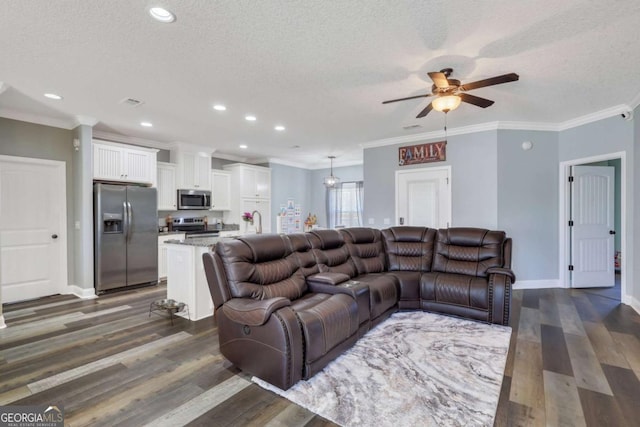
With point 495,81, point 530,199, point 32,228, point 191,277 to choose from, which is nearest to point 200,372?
point 191,277

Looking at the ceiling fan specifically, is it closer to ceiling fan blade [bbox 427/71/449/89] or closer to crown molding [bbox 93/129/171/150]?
ceiling fan blade [bbox 427/71/449/89]

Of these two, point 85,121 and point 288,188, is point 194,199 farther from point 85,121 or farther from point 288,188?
point 288,188

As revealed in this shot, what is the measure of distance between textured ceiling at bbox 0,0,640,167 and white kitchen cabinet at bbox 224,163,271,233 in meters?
2.56

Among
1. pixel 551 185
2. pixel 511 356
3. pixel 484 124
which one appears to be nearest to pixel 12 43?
pixel 511 356

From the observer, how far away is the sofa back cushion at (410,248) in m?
4.13

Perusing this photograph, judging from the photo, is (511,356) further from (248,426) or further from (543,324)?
(248,426)

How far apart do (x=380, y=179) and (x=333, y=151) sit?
1.45 m

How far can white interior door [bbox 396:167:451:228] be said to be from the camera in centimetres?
522

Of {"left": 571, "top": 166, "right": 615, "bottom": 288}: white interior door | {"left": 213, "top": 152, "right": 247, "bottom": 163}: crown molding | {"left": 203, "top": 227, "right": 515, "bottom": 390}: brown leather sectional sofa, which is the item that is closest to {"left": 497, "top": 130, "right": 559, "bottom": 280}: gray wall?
{"left": 571, "top": 166, "right": 615, "bottom": 288}: white interior door

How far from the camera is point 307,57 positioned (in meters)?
2.68

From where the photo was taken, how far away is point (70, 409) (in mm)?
1967

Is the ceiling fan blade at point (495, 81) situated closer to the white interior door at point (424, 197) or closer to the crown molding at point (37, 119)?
the white interior door at point (424, 197)

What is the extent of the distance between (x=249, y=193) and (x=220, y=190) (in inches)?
25.2

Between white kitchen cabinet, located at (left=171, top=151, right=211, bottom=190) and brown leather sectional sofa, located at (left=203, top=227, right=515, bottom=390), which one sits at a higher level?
white kitchen cabinet, located at (left=171, top=151, right=211, bottom=190)
